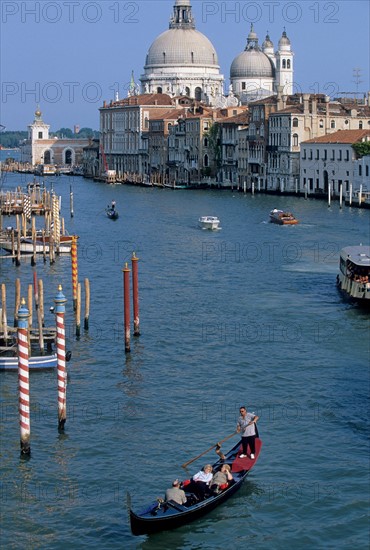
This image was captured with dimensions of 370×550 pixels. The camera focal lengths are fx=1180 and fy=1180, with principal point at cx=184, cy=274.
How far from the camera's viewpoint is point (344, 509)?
39.7 feet

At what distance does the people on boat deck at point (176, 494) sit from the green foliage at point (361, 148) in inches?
1756

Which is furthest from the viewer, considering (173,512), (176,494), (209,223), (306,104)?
(306,104)

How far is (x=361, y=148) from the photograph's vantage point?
55.1 meters

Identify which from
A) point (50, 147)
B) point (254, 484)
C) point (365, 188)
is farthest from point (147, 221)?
point (50, 147)

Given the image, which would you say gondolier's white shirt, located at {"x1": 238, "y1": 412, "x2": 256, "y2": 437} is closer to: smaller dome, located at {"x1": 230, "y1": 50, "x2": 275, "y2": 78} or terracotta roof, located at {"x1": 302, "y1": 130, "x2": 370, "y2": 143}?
terracotta roof, located at {"x1": 302, "y1": 130, "x2": 370, "y2": 143}

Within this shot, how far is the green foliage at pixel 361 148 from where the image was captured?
2160 inches

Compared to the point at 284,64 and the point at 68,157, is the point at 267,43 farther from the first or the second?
the point at 68,157

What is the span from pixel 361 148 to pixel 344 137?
10.7 ft

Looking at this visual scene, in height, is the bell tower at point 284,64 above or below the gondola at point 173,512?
above

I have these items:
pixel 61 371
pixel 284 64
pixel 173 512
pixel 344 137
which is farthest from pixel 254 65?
pixel 173 512

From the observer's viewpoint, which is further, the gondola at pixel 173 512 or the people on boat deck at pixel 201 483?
the people on boat deck at pixel 201 483

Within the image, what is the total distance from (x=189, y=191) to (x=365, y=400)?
178 feet

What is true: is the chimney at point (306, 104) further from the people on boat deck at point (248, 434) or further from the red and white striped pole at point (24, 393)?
the people on boat deck at point (248, 434)

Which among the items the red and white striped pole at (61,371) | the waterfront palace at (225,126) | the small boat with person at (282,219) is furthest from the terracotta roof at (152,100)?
the red and white striped pole at (61,371)
